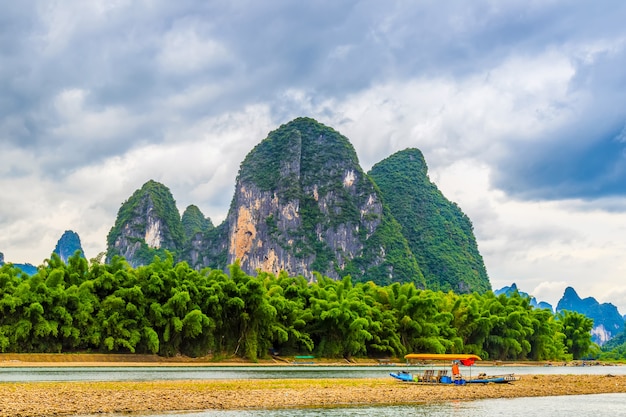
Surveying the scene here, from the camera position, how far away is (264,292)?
1721 inches

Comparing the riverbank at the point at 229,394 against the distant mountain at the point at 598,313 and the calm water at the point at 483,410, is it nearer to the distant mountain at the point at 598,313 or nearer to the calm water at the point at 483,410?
the calm water at the point at 483,410

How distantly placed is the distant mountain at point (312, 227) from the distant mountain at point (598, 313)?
68.8m

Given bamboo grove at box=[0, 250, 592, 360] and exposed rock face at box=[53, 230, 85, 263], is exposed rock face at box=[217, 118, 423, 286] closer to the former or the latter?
exposed rock face at box=[53, 230, 85, 263]

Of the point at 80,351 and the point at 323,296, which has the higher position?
the point at 323,296

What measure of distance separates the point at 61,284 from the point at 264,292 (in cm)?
1257

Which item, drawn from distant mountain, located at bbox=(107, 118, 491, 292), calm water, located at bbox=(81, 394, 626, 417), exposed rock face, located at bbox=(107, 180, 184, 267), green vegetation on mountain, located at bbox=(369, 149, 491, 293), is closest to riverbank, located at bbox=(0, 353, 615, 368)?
calm water, located at bbox=(81, 394, 626, 417)

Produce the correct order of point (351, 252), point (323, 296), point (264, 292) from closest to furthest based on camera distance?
1. point (264, 292)
2. point (323, 296)
3. point (351, 252)

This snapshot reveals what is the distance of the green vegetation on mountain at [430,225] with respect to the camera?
118m

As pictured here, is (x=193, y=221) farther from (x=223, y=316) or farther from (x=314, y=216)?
(x=223, y=316)

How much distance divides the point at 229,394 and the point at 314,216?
3878 inches

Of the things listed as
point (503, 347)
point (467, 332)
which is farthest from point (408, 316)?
point (503, 347)

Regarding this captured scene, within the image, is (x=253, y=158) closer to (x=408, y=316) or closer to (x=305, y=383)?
(x=408, y=316)

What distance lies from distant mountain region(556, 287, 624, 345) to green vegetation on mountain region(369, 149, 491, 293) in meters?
62.8

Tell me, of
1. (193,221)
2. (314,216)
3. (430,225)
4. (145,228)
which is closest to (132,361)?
(314,216)
